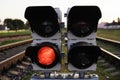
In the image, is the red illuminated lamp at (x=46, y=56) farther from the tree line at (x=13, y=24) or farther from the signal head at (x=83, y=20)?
the tree line at (x=13, y=24)

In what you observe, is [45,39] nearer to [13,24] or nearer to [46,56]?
[46,56]

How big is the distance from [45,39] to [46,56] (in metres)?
0.18

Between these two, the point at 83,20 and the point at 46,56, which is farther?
the point at 83,20

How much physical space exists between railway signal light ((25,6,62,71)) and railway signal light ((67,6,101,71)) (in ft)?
0.40

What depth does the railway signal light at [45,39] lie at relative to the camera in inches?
106

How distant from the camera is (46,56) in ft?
8.87

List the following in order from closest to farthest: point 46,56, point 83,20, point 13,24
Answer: point 46,56 < point 83,20 < point 13,24

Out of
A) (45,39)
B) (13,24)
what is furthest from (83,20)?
(13,24)

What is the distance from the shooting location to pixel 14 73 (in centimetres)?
870

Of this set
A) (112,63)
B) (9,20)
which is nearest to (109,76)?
(112,63)

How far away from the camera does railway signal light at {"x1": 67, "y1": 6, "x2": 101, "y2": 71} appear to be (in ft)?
8.79

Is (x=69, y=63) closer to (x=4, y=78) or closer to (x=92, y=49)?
(x=92, y=49)

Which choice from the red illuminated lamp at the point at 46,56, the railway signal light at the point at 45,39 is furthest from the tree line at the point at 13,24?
the red illuminated lamp at the point at 46,56

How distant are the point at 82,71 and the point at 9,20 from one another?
155889 mm
